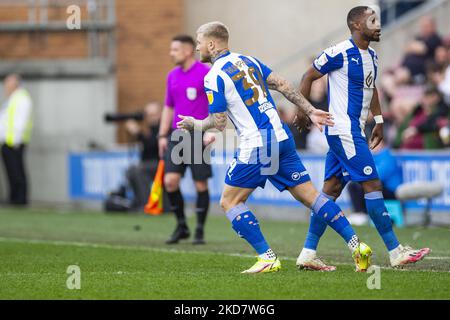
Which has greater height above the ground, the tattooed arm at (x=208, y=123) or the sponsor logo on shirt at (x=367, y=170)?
the tattooed arm at (x=208, y=123)

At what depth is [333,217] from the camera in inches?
378

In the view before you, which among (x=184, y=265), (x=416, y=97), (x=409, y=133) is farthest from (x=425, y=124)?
(x=184, y=265)

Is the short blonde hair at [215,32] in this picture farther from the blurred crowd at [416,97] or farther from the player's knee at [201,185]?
the blurred crowd at [416,97]

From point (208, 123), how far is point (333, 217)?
1.36 metres

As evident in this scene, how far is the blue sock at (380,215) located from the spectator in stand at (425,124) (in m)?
7.82

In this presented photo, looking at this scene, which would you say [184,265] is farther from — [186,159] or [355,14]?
[186,159]

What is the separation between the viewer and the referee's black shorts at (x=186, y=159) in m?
13.3

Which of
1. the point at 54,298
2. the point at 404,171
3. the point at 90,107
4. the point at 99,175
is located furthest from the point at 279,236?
the point at 90,107

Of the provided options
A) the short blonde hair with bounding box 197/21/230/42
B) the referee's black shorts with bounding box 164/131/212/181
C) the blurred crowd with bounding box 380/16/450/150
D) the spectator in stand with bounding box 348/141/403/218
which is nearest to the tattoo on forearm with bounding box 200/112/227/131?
the short blonde hair with bounding box 197/21/230/42

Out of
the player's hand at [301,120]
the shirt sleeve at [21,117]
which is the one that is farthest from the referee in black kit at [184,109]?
the shirt sleeve at [21,117]

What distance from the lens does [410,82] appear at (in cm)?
2081

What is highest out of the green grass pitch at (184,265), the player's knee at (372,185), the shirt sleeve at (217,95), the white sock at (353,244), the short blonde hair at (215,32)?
the short blonde hair at (215,32)
